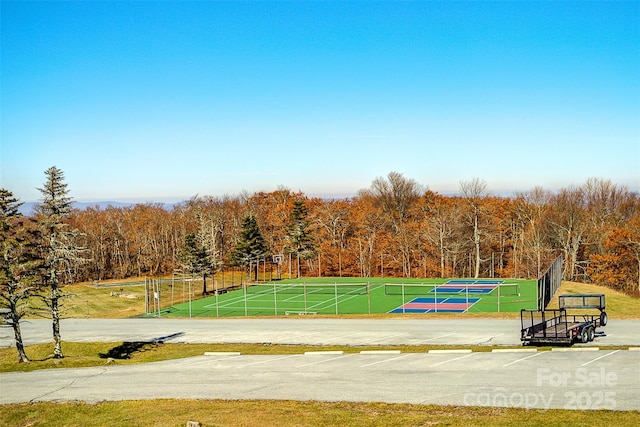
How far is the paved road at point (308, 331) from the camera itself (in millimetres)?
28688

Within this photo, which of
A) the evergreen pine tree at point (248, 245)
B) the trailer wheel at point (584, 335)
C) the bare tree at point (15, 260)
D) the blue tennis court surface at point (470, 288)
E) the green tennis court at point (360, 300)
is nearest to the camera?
the trailer wheel at point (584, 335)

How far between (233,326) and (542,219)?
51011 millimetres

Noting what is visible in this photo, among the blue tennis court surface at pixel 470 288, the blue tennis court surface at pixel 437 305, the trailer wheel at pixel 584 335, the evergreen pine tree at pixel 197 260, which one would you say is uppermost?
the evergreen pine tree at pixel 197 260

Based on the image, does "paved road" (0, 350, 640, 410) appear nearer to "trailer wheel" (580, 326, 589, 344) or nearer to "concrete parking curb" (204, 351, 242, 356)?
"concrete parking curb" (204, 351, 242, 356)

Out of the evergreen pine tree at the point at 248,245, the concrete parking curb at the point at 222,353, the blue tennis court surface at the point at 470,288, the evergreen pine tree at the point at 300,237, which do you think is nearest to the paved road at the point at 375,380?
the concrete parking curb at the point at 222,353

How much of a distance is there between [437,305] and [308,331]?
14.2 meters

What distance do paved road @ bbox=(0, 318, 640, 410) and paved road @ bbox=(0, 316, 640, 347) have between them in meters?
0.18

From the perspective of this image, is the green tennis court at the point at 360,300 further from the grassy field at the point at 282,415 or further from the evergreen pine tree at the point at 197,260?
the grassy field at the point at 282,415

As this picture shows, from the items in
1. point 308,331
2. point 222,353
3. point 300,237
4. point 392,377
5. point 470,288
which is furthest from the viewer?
point 300,237

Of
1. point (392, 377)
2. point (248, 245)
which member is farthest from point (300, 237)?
point (392, 377)

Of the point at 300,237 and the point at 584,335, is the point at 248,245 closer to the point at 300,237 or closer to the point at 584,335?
the point at 300,237

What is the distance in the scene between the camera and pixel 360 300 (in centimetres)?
4781

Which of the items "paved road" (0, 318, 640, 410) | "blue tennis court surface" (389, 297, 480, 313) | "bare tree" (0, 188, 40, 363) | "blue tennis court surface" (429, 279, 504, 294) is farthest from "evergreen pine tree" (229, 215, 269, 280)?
"bare tree" (0, 188, 40, 363)

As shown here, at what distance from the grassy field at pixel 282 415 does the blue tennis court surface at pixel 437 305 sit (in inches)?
837
